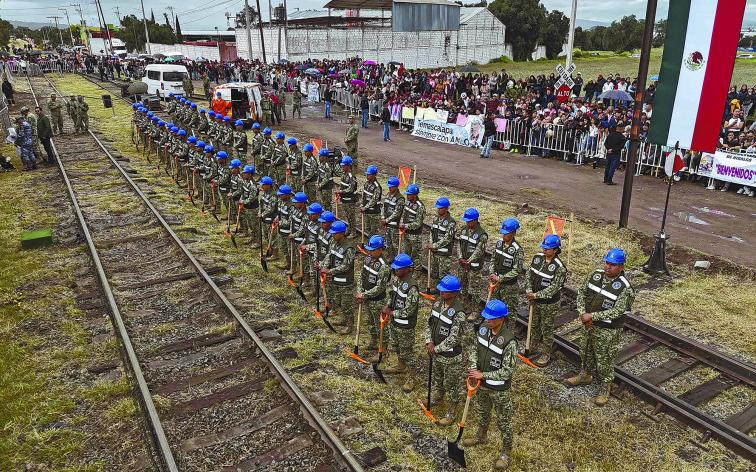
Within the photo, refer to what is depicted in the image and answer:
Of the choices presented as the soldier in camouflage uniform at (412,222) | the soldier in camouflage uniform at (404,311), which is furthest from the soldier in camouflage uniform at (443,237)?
the soldier in camouflage uniform at (404,311)

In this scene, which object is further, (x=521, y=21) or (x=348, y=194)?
(x=521, y=21)

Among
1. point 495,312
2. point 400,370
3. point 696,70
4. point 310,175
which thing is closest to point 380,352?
point 400,370

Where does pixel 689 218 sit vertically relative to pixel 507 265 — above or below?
below

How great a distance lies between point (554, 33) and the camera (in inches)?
2665

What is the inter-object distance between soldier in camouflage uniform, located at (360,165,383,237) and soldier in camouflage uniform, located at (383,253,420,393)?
15.2 ft

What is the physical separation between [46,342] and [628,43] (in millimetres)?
91277

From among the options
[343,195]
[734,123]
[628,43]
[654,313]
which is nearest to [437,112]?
[734,123]

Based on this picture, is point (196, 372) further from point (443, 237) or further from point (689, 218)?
point (689, 218)

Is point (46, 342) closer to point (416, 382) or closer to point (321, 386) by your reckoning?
point (321, 386)

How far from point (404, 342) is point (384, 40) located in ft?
169

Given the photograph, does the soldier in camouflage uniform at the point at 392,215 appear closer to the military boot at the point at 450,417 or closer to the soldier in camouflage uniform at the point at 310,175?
the soldier in camouflage uniform at the point at 310,175

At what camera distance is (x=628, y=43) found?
273 ft

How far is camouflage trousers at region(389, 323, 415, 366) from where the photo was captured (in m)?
7.41

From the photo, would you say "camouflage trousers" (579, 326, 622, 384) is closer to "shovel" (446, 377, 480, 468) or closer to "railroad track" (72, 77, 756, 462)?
"railroad track" (72, 77, 756, 462)
